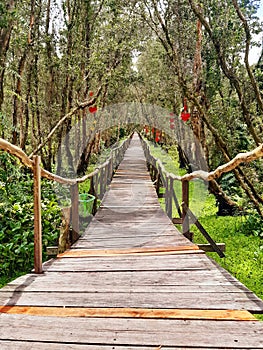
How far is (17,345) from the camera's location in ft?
7.50

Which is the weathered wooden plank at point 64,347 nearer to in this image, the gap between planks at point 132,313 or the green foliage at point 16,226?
the gap between planks at point 132,313

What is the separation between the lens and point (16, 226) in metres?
6.32

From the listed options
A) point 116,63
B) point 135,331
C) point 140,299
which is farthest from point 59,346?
point 116,63

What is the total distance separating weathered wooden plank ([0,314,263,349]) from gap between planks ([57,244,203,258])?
1.82 m

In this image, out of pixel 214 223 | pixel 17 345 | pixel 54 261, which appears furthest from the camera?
pixel 214 223

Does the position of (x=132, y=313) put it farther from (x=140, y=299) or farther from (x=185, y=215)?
(x=185, y=215)

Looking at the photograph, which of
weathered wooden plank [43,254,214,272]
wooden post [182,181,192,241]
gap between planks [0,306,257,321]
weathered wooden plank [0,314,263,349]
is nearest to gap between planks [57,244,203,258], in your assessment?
weathered wooden plank [43,254,214,272]

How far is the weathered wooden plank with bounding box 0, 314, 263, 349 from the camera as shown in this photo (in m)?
2.33

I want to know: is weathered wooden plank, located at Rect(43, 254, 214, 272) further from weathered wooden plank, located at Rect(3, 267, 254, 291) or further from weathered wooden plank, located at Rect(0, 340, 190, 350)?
weathered wooden plank, located at Rect(0, 340, 190, 350)

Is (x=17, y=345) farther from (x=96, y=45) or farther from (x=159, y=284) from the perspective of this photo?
(x=96, y=45)

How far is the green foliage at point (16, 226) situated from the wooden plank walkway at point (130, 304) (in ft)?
4.52

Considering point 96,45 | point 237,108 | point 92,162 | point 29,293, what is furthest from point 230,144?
point 92,162

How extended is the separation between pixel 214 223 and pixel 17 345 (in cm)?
760

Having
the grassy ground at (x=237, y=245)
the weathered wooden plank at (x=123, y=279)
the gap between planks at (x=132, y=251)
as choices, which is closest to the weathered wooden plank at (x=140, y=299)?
the weathered wooden plank at (x=123, y=279)
